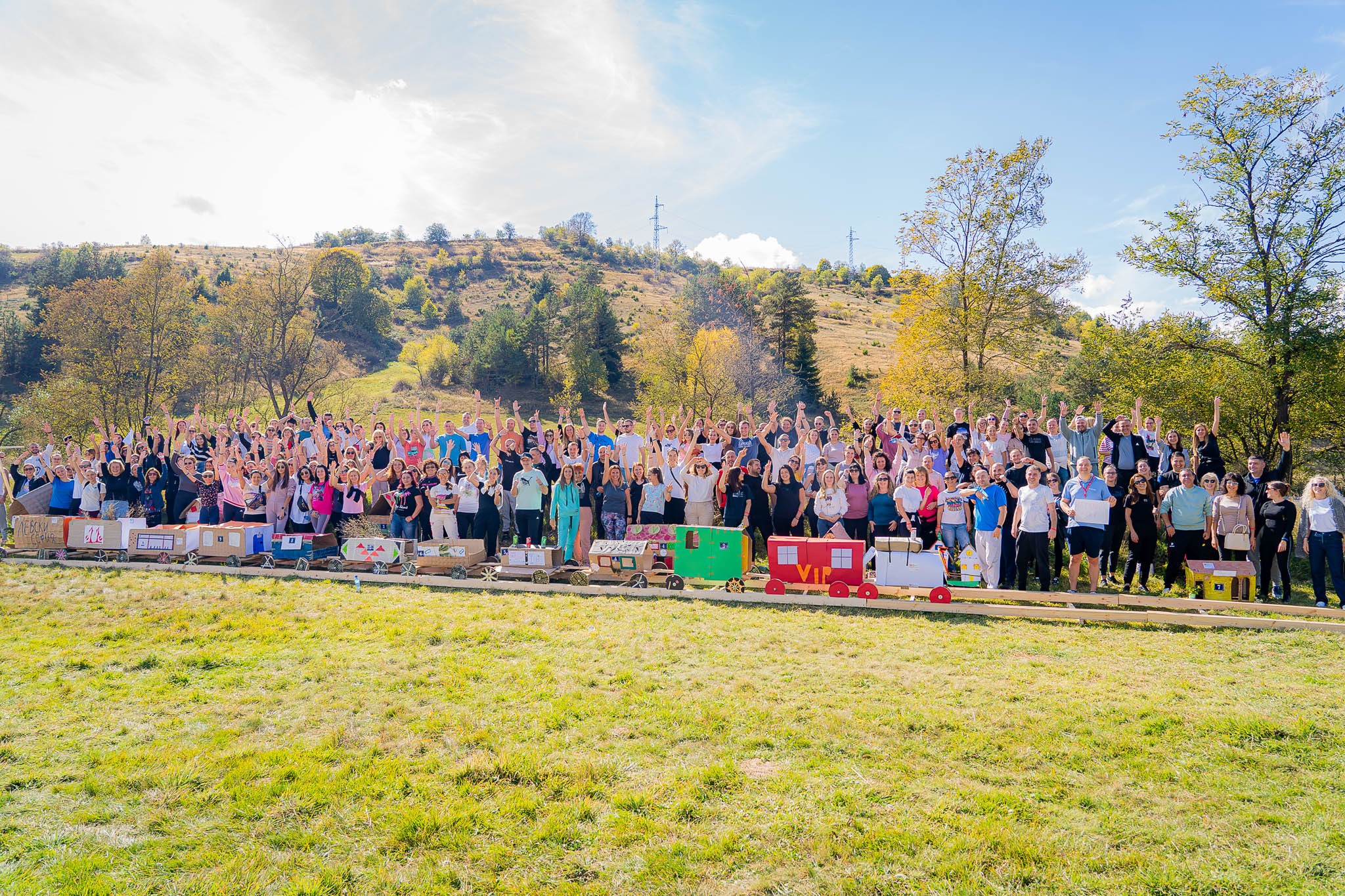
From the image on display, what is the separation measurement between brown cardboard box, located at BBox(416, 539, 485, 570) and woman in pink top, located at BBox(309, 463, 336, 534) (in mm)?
2967

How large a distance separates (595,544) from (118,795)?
6565mm

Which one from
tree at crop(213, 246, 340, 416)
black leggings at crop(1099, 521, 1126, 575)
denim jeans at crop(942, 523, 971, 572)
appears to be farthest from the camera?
tree at crop(213, 246, 340, 416)

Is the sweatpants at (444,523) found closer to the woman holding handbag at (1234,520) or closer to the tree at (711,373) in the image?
the woman holding handbag at (1234,520)

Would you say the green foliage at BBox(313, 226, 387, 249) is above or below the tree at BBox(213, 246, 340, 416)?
above

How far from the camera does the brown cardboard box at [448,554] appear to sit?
11.4 m

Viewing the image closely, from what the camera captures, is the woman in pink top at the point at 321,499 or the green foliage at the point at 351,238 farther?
the green foliage at the point at 351,238

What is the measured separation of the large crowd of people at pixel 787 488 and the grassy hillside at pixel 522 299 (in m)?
13.4

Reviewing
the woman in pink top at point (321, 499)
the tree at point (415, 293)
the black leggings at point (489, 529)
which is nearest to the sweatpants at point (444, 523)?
the black leggings at point (489, 529)

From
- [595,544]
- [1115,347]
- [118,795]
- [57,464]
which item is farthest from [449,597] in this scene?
[1115,347]

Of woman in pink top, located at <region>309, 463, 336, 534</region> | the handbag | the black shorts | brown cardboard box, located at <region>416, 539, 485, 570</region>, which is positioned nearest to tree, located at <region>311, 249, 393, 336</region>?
woman in pink top, located at <region>309, 463, 336, 534</region>

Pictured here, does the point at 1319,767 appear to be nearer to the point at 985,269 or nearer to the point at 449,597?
the point at 449,597

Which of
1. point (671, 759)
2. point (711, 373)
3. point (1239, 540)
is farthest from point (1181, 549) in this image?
point (711, 373)

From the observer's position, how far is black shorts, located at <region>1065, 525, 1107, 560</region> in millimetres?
9852

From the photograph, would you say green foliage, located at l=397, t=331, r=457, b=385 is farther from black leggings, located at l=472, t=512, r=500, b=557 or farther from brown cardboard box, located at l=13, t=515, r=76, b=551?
black leggings, located at l=472, t=512, r=500, b=557
